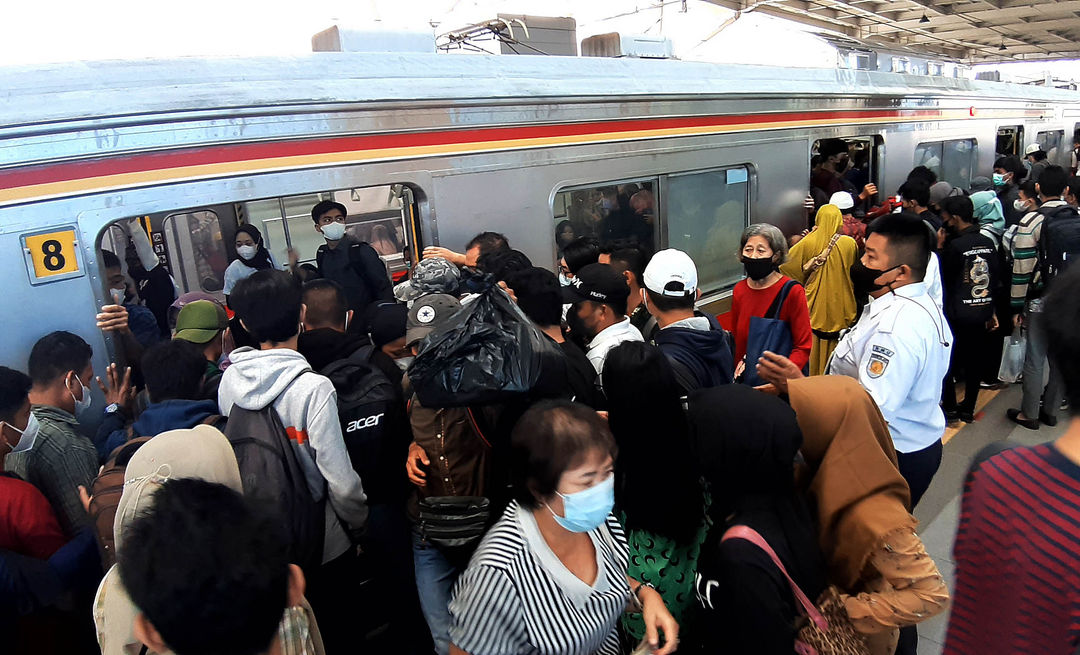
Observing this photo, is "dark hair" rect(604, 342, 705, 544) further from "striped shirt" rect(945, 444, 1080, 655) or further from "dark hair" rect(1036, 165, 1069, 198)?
"dark hair" rect(1036, 165, 1069, 198)

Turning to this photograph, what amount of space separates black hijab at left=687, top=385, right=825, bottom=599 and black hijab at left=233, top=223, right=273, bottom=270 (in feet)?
12.4

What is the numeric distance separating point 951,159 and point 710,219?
498cm

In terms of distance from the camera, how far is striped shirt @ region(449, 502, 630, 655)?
1545 millimetres

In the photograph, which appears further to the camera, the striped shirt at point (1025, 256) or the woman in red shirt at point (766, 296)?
the striped shirt at point (1025, 256)

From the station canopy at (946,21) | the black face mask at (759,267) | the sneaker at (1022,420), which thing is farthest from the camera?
the station canopy at (946,21)

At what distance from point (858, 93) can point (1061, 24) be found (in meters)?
16.2

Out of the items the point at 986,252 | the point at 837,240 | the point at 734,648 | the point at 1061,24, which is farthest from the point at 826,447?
the point at 1061,24

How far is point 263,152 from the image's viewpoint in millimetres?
2547

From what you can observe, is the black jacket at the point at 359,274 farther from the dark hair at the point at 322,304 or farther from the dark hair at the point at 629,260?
the dark hair at the point at 629,260

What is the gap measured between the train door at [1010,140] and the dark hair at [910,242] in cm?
808

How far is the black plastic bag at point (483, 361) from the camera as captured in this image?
6.50 feet

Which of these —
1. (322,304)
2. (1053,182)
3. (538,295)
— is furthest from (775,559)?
(1053,182)

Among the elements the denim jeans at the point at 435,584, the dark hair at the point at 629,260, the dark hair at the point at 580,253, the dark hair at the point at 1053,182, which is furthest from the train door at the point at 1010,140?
the denim jeans at the point at 435,584

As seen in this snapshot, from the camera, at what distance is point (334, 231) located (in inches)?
147
